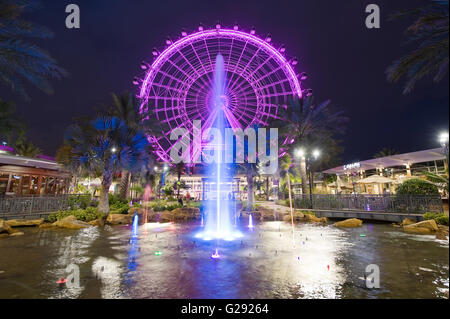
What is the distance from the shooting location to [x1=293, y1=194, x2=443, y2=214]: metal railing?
14.5 m

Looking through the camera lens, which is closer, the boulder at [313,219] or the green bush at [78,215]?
the green bush at [78,215]

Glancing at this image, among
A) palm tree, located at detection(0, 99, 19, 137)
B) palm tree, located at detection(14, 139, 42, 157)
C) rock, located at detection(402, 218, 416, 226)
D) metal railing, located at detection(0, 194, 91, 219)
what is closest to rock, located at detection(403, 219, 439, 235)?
rock, located at detection(402, 218, 416, 226)

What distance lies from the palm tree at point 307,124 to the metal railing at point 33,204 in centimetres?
1940

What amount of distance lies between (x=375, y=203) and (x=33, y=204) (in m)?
23.5

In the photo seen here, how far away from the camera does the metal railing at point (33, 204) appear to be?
47.1 ft

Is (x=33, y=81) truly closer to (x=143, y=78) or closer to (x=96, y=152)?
(x=96, y=152)

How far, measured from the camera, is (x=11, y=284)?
514cm

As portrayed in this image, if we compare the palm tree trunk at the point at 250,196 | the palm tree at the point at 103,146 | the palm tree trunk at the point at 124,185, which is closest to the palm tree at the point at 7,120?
the palm tree at the point at 103,146

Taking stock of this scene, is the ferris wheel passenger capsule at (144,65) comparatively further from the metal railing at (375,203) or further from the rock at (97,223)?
the metal railing at (375,203)

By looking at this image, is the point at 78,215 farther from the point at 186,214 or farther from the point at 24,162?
Result: the point at 186,214

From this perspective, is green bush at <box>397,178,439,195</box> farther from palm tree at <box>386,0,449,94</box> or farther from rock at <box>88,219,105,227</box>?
rock at <box>88,219,105,227</box>

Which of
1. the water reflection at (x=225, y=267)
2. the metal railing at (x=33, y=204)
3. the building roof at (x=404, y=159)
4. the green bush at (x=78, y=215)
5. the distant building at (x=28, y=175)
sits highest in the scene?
the building roof at (x=404, y=159)

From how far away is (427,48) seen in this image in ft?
25.7
